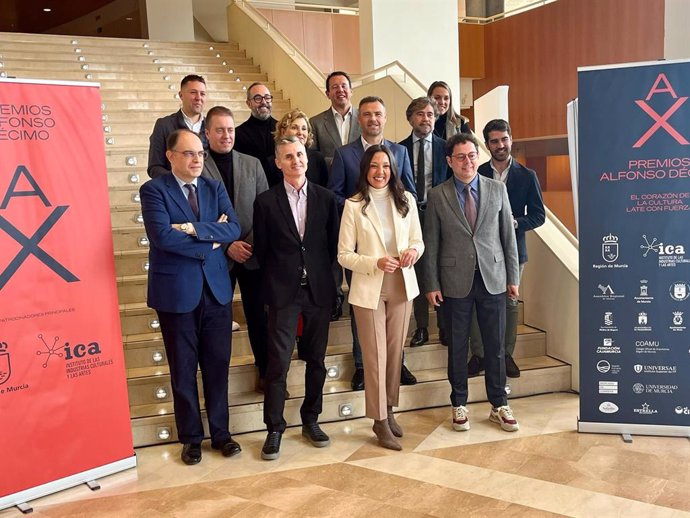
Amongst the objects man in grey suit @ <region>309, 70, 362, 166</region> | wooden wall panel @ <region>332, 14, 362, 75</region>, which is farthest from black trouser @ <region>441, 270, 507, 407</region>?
wooden wall panel @ <region>332, 14, 362, 75</region>

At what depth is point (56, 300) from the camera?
10.8 ft

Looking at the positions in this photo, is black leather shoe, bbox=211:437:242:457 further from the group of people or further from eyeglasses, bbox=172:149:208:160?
eyeglasses, bbox=172:149:208:160

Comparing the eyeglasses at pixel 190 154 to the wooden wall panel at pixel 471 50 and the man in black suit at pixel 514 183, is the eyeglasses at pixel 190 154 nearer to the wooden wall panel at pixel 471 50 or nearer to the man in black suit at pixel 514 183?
the man in black suit at pixel 514 183

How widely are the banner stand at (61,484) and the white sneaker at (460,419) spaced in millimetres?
1835

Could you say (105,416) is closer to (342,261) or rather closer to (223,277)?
(223,277)

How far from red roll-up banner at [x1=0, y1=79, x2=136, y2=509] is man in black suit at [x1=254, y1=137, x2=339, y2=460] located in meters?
0.79

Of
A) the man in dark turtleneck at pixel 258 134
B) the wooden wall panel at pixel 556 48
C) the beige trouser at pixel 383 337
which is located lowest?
the beige trouser at pixel 383 337

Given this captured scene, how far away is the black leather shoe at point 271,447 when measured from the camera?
359 cm

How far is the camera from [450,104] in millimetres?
4707

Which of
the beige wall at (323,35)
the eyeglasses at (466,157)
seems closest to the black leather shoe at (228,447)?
the eyeglasses at (466,157)

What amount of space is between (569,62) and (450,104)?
8.39 meters

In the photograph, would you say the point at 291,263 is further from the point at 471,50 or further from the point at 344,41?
the point at 471,50

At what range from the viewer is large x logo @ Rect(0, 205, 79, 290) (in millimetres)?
3135

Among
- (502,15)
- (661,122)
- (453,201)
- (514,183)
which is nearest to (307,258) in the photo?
(453,201)
